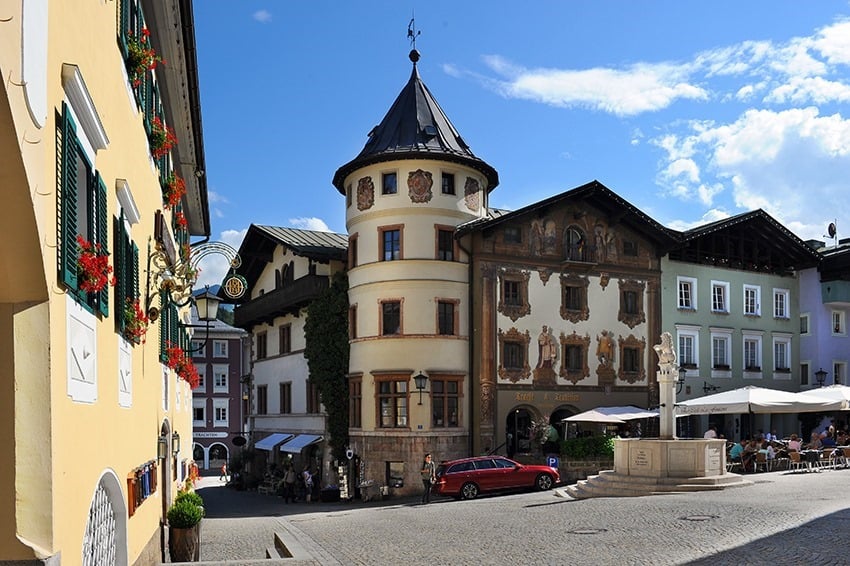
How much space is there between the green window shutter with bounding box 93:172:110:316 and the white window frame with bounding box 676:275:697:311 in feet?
128

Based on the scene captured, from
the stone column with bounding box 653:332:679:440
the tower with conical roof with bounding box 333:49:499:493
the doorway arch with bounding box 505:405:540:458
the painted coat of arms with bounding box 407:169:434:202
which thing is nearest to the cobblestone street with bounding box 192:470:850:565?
the stone column with bounding box 653:332:679:440

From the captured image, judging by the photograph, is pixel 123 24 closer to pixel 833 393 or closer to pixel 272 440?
pixel 833 393

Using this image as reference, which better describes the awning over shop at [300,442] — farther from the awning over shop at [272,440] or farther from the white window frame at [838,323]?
the white window frame at [838,323]

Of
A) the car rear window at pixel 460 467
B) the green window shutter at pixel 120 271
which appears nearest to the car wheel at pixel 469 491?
the car rear window at pixel 460 467

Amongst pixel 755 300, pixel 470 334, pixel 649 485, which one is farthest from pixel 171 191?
pixel 755 300

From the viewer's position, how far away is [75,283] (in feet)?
22.2

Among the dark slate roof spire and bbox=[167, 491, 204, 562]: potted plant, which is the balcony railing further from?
bbox=[167, 491, 204, 562]: potted plant

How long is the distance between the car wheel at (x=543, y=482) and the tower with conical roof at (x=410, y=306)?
18.3 ft

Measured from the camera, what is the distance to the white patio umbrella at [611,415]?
1535 inches

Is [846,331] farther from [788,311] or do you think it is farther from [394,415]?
[394,415]

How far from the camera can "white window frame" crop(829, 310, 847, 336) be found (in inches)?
1981

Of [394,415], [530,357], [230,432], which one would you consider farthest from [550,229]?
[230,432]

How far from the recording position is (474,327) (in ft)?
131

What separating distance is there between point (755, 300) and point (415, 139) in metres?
19.7
